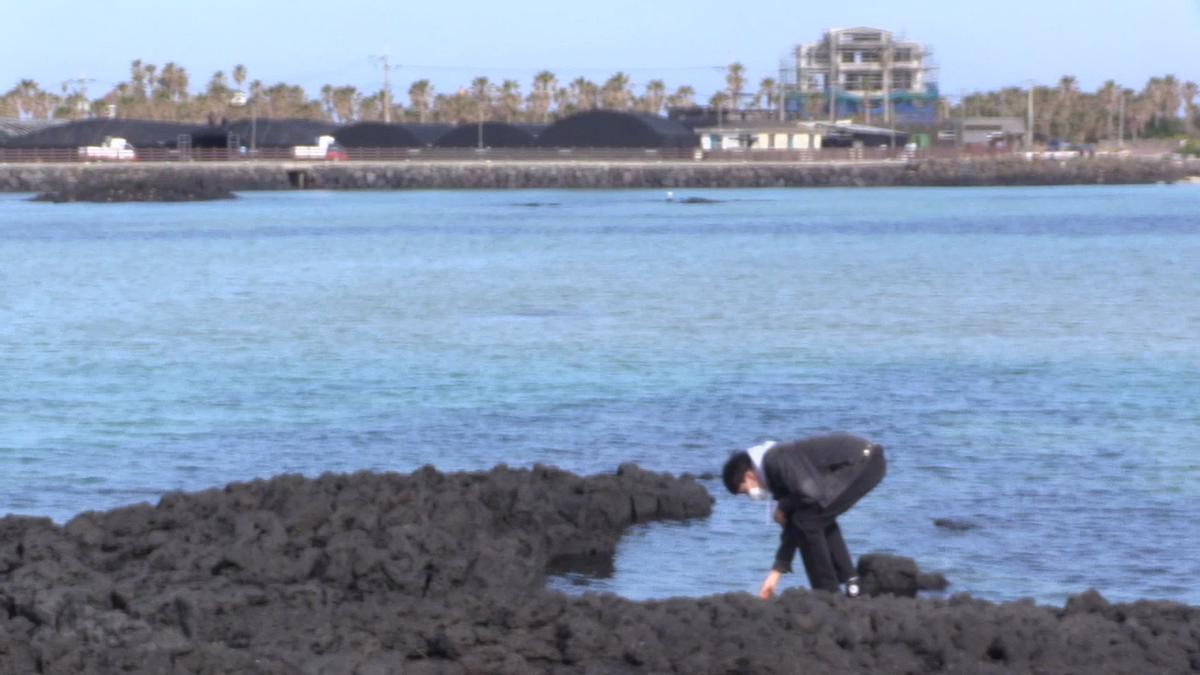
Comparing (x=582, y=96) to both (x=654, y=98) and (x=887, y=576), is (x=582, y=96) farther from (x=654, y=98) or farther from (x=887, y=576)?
(x=887, y=576)

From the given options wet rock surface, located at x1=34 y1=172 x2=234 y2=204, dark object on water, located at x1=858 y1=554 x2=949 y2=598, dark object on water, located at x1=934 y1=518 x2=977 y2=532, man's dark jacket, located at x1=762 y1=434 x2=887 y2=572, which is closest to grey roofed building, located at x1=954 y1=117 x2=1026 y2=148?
wet rock surface, located at x1=34 y1=172 x2=234 y2=204

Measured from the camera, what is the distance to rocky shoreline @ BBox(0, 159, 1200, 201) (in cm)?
9831

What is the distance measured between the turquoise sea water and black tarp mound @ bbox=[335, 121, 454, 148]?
50339 mm

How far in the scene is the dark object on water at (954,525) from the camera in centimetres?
1351

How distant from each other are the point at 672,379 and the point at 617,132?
266ft

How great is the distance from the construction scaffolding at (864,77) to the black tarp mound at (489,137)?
33.2m

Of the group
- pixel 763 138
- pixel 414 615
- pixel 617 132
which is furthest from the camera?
pixel 617 132

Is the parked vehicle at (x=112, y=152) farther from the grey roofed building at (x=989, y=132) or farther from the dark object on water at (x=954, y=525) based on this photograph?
the dark object on water at (x=954, y=525)

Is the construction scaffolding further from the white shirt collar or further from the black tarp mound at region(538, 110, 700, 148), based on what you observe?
the white shirt collar

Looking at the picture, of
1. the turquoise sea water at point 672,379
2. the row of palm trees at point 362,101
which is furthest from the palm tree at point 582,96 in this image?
the turquoise sea water at point 672,379

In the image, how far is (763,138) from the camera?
4050 inches

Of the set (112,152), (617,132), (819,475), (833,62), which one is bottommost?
(819,475)

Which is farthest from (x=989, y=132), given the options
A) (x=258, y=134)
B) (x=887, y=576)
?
(x=887, y=576)

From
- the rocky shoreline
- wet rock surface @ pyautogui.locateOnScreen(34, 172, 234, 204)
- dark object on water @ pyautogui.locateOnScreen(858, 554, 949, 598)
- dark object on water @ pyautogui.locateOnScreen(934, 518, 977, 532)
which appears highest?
the rocky shoreline
